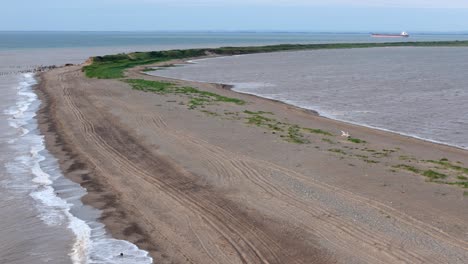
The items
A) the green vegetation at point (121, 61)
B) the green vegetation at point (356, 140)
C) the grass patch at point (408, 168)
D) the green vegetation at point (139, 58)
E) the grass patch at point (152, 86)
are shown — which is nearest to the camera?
the grass patch at point (408, 168)

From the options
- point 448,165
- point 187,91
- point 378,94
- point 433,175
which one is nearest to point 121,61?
point 187,91

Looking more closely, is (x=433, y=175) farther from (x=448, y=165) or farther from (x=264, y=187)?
(x=264, y=187)

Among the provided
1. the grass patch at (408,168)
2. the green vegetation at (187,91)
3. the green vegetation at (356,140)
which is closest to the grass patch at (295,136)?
the green vegetation at (356,140)

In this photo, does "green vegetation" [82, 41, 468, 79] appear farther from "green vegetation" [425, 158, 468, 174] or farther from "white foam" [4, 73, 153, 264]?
"green vegetation" [425, 158, 468, 174]

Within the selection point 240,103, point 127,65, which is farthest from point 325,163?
point 127,65

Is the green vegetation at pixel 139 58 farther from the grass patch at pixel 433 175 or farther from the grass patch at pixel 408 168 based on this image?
the grass patch at pixel 433 175
